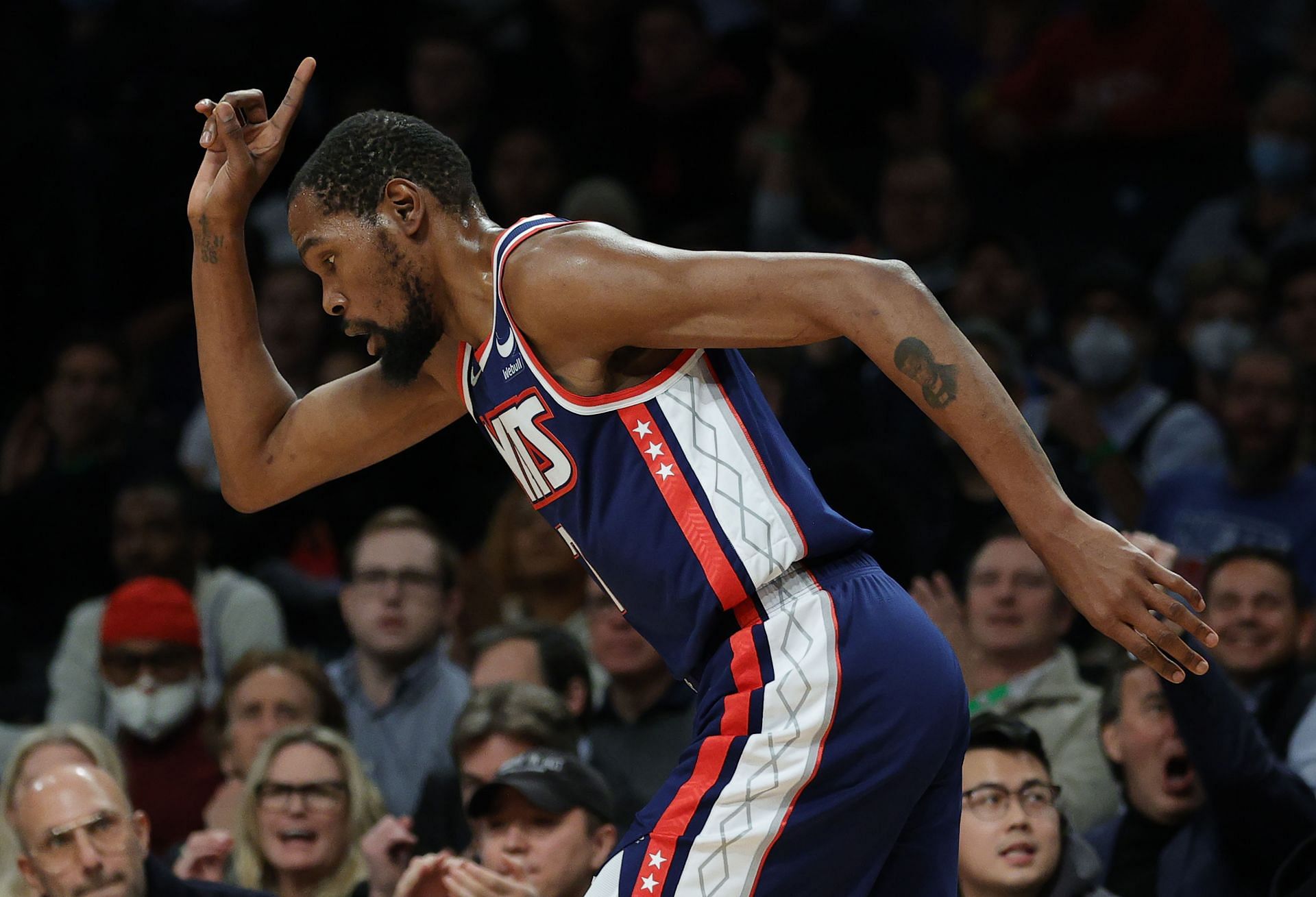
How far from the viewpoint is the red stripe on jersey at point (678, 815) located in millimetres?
2709

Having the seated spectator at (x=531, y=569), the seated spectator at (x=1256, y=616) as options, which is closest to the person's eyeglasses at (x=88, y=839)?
the seated spectator at (x=531, y=569)

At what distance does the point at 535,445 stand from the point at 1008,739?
6.46 ft

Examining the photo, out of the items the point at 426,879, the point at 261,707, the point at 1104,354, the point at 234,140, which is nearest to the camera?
the point at 234,140

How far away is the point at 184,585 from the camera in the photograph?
22.4 ft

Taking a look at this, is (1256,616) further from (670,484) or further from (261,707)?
(261,707)

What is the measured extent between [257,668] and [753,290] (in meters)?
3.50

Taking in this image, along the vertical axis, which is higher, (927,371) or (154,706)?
(154,706)

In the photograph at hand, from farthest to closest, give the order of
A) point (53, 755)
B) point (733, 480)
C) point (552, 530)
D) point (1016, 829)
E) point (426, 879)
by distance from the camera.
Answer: point (552, 530), point (53, 755), point (1016, 829), point (426, 879), point (733, 480)

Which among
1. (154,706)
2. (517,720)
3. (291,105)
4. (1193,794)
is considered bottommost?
(1193,794)

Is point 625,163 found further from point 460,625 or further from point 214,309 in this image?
point 214,309

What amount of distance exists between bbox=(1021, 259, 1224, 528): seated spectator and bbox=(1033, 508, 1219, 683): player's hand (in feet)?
12.2

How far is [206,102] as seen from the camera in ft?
10.6

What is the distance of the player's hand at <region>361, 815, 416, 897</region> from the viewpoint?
4.61m

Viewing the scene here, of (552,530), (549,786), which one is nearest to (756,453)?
(549,786)
